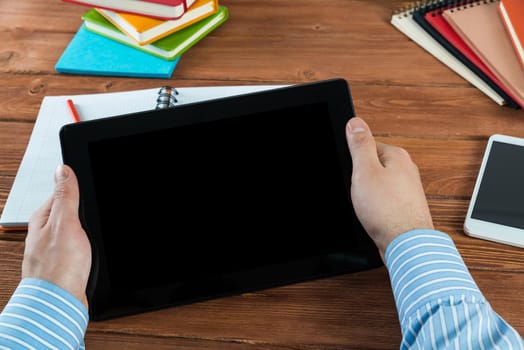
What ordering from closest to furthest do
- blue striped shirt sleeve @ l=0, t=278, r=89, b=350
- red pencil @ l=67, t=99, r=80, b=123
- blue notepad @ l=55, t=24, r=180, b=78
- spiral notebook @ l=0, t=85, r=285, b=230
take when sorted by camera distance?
blue striped shirt sleeve @ l=0, t=278, r=89, b=350 → spiral notebook @ l=0, t=85, r=285, b=230 → red pencil @ l=67, t=99, r=80, b=123 → blue notepad @ l=55, t=24, r=180, b=78

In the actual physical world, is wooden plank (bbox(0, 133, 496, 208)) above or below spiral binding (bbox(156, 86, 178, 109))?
below

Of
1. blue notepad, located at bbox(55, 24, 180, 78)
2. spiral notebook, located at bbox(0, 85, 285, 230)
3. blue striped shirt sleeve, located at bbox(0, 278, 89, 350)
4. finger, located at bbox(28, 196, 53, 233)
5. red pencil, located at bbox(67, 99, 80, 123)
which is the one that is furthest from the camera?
blue notepad, located at bbox(55, 24, 180, 78)

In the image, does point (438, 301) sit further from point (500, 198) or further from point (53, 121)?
point (53, 121)

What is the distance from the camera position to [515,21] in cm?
108

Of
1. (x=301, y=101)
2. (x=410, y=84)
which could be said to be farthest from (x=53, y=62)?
(x=410, y=84)

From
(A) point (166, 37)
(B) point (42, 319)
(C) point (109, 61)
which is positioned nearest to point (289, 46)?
(A) point (166, 37)

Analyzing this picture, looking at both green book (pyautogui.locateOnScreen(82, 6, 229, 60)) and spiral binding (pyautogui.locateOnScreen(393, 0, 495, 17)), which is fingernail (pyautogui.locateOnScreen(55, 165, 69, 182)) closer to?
green book (pyautogui.locateOnScreen(82, 6, 229, 60))

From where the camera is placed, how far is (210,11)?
1.16 meters

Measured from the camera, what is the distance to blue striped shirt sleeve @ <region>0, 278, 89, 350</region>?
643 millimetres

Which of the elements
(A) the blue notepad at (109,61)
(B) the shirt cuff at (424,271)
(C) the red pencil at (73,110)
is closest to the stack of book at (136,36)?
(A) the blue notepad at (109,61)

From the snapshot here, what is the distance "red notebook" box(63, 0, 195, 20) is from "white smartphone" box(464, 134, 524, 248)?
64 cm

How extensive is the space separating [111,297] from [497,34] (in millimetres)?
903

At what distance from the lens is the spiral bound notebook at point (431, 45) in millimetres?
1039

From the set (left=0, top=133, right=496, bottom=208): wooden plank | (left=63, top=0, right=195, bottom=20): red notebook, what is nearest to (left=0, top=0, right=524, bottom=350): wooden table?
(left=0, top=133, right=496, bottom=208): wooden plank
